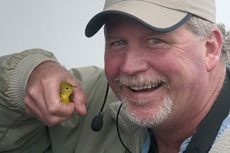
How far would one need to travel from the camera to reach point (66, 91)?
40.8 inches

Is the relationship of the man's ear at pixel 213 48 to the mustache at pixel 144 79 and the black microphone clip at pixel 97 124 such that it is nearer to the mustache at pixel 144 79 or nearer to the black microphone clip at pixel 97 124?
the mustache at pixel 144 79

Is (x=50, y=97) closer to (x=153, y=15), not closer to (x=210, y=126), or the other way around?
(x=153, y=15)

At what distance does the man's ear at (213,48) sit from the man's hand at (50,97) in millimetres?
502

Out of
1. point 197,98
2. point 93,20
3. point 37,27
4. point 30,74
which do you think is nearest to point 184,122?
point 197,98

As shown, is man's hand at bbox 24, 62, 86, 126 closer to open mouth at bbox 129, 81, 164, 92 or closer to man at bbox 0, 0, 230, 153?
man at bbox 0, 0, 230, 153

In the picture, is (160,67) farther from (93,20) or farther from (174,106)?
(93,20)

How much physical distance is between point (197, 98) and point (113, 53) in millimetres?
379

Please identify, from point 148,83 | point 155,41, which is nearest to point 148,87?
point 148,83

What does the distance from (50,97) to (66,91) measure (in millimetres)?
63

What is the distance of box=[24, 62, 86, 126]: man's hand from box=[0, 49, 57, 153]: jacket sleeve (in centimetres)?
6

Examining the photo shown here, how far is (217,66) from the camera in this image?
3.91ft

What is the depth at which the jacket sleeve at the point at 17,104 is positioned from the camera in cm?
120

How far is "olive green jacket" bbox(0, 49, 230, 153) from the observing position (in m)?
1.21

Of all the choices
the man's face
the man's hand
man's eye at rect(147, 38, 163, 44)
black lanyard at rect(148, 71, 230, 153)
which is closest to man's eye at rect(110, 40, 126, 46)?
the man's face
